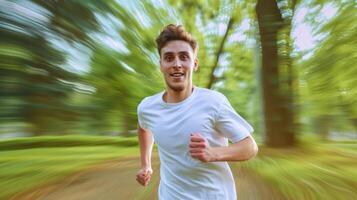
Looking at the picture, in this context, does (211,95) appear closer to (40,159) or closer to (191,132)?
(191,132)

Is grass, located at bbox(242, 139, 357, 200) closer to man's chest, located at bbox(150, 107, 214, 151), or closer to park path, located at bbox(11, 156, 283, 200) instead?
park path, located at bbox(11, 156, 283, 200)

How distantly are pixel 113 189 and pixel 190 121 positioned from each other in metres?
4.80

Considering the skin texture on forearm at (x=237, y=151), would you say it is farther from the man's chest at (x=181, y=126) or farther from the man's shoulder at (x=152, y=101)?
the man's shoulder at (x=152, y=101)

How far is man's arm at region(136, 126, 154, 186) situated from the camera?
2363 mm

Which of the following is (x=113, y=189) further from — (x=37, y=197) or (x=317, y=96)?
(x=317, y=96)

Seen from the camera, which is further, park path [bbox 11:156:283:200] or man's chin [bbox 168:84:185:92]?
park path [bbox 11:156:283:200]

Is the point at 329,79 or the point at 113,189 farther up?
the point at 329,79

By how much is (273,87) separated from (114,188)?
392cm

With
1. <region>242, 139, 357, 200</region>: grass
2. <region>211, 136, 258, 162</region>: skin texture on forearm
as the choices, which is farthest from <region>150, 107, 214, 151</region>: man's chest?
<region>242, 139, 357, 200</region>: grass

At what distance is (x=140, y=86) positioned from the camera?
9383 millimetres

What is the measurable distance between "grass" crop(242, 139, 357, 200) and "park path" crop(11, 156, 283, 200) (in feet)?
0.63

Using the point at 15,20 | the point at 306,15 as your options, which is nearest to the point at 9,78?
the point at 15,20

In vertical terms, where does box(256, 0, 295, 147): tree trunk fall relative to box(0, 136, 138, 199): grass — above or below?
above

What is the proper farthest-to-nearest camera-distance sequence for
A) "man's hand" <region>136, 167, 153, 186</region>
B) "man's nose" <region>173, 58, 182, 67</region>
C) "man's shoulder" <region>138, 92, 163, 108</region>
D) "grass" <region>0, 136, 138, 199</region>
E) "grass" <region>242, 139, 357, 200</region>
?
"grass" <region>0, 136, 138, 199</region>, "grass" <region>242, 139, 357, 200</region>, "man's hand" <region>136, 167, 153, 186</region>, "man's shoulder" <region>138, 92, 163, 108</region>, "man's nose" <region>173, 58, 182, 67</region>
